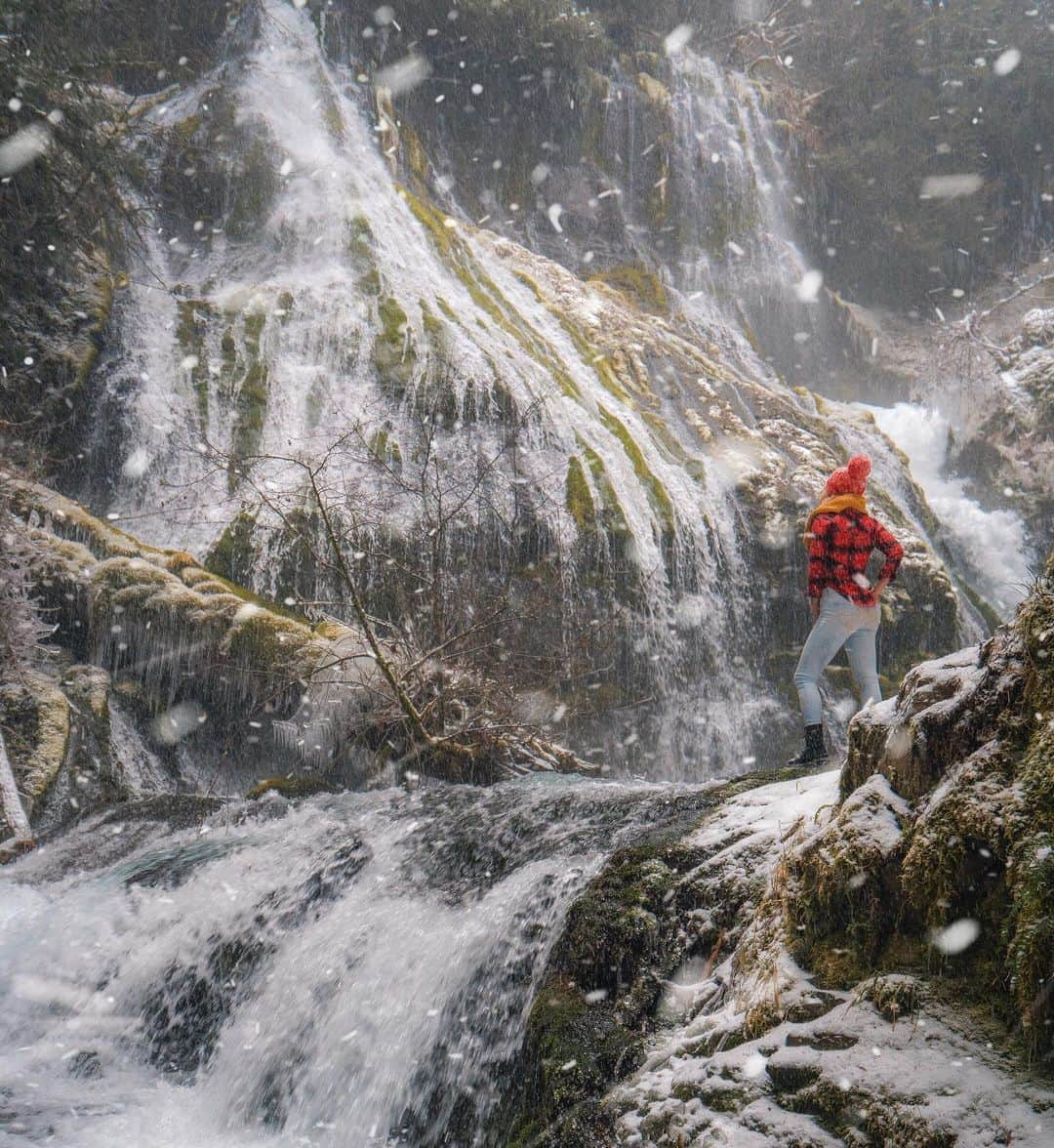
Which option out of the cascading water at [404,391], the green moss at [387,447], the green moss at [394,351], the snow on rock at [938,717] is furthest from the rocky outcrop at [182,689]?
the snow on rock at [938,717]

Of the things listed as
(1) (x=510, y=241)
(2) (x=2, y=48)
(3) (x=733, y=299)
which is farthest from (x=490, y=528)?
(3) (x=733, y=299)

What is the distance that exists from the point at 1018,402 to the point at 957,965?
2109 cm

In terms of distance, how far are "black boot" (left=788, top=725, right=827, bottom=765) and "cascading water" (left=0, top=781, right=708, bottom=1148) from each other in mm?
697

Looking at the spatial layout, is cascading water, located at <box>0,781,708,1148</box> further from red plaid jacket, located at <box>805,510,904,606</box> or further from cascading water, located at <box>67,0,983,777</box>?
cascading water, located at <box>67,0,983,777</box>

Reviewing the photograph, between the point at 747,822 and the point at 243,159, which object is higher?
the point at 243,159

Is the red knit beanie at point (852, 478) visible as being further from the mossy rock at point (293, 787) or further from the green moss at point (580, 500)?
the green moss at point (580, 500)

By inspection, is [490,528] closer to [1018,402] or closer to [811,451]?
[811,451]

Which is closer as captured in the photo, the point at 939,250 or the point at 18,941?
the point at 18,941

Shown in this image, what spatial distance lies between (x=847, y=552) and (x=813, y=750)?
3.76 ft

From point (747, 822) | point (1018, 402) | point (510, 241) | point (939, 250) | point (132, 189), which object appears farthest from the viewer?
point (939, 250)

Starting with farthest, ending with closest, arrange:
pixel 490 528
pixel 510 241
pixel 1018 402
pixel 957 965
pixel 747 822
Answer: pixel 1018 402 < pixel 510 241 < pixel 490 528 < pixel 747 822 < pixel 957 965

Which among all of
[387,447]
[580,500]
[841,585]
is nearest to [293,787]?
[841,585]

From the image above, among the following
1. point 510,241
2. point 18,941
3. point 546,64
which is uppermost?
point 546,64

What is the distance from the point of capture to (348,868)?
16.9 feet
